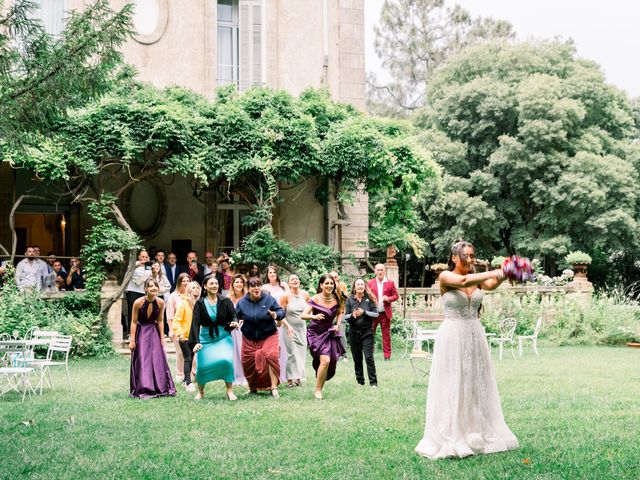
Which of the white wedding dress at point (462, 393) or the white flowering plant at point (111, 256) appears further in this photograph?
the white flowering plant at point (111, 256)

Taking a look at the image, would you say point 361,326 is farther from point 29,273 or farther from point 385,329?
point 29,273

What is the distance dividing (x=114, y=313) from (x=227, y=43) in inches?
313

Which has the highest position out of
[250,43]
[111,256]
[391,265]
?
[250,43]

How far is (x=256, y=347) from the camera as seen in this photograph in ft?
41.5

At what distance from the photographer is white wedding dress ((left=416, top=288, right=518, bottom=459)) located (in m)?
8.09

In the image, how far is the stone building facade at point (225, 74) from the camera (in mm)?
22234

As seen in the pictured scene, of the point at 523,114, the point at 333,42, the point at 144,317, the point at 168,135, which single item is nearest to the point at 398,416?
the point at 144,317

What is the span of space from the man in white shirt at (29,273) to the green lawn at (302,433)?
16.7 ft

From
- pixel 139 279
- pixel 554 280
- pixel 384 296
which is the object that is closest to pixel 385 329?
pixel 384 296

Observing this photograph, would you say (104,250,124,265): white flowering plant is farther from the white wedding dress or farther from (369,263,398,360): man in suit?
the white wedding dress

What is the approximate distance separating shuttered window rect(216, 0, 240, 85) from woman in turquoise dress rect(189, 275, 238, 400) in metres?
11.6

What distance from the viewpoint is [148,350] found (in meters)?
12.9

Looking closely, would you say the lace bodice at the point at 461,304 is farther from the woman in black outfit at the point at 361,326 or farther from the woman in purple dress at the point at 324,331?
the woman in black outfit at the point at 361,326

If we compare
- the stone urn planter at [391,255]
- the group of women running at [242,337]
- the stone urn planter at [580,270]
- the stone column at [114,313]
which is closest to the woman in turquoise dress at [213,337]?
the group of women running at [242,337]
